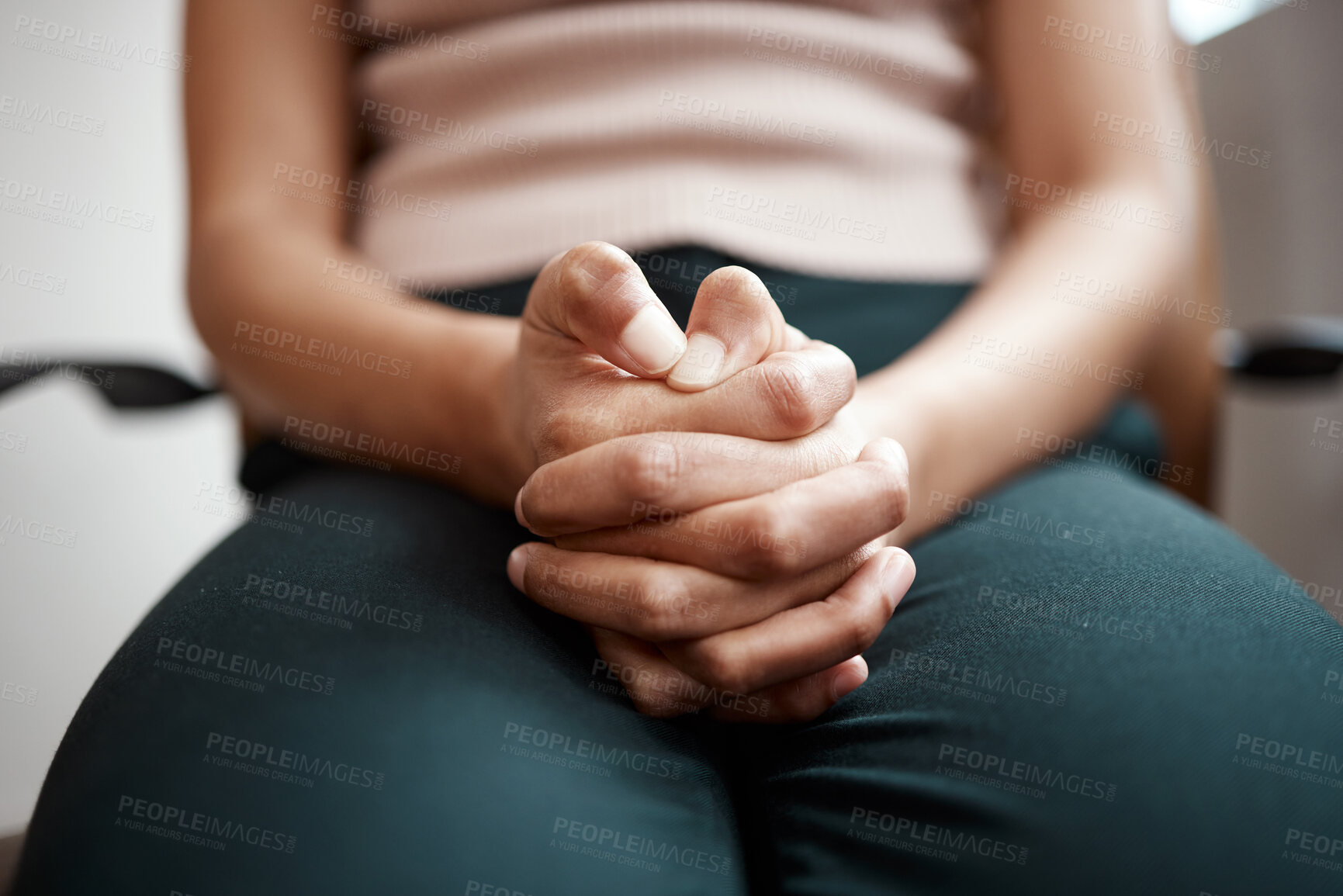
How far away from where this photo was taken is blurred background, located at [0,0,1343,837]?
3.35ft

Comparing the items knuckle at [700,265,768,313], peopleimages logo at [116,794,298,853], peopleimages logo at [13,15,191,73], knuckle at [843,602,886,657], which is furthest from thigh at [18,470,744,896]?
Result: peopleimages logo at [13,15,191,73]

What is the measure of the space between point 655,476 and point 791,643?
115 mm

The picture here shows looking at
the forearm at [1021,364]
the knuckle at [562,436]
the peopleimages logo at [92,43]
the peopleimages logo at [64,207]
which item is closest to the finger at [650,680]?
the knuckle at [562,436]

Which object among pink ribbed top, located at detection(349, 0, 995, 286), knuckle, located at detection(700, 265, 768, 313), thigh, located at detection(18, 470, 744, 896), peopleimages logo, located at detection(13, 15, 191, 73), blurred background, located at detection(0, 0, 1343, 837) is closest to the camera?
thigh, located at detection(18, 470, 744, 896)

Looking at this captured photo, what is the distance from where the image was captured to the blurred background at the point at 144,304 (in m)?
1.02

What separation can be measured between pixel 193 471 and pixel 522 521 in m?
1.32

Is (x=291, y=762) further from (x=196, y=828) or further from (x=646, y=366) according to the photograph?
(x=646, y=366)

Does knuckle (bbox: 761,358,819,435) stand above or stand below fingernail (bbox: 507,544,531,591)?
above

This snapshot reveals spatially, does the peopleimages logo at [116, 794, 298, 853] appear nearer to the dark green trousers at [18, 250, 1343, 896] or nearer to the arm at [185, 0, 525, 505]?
the dark green trousers at [18, 250, 1343, 896]

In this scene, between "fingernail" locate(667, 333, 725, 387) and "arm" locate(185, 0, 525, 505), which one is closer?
"fingernail" locate(667, 333, 725, 387)

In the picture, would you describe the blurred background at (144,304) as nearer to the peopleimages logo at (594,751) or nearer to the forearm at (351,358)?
the forearm at (351,358)

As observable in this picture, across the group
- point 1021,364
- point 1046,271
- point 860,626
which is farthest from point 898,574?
point 1046,271

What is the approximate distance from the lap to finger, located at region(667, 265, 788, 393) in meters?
0.17

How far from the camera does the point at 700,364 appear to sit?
1.45 ft
